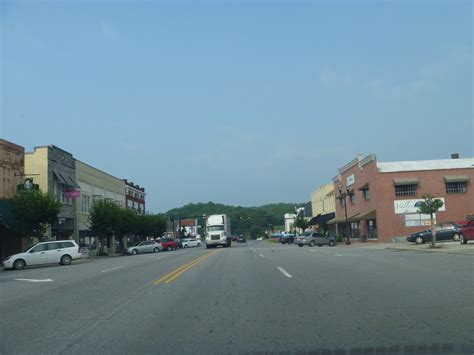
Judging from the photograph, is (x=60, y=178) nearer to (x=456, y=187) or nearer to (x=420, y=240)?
(x=420, y=240)

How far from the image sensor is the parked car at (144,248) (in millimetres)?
55312

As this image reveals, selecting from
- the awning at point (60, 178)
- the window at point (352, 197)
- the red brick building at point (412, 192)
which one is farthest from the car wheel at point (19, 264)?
the window at point (352, 197)

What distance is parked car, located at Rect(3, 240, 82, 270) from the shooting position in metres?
31.0

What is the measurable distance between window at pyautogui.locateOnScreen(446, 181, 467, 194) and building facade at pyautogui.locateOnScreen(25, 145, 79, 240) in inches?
1432

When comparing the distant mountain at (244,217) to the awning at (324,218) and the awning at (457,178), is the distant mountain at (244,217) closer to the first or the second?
the awning at (324,218)

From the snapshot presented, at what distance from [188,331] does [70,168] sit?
4749cm

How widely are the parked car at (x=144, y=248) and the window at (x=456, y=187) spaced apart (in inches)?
1253

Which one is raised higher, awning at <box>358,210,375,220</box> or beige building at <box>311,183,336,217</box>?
beige building at <box>311,183,336,217</box>

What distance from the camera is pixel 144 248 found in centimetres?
5672

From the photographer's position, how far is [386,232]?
49.3 metres

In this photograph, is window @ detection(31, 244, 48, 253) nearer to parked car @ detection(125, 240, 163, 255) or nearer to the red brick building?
parked car @ detection(125, 240, 163, 255)

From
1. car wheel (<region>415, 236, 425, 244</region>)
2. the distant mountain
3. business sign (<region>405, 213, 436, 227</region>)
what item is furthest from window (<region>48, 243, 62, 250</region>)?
the distant mountain

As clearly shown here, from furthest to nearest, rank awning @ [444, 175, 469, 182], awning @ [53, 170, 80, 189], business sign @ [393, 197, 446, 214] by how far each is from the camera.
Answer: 1. business sign @ [393, 197, 446, 214]
2. awning @ [444, 175, 469, 182]
3. awning @ [53, 170, 80, 189]

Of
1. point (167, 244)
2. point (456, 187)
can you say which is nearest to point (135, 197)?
point (167, 244)
